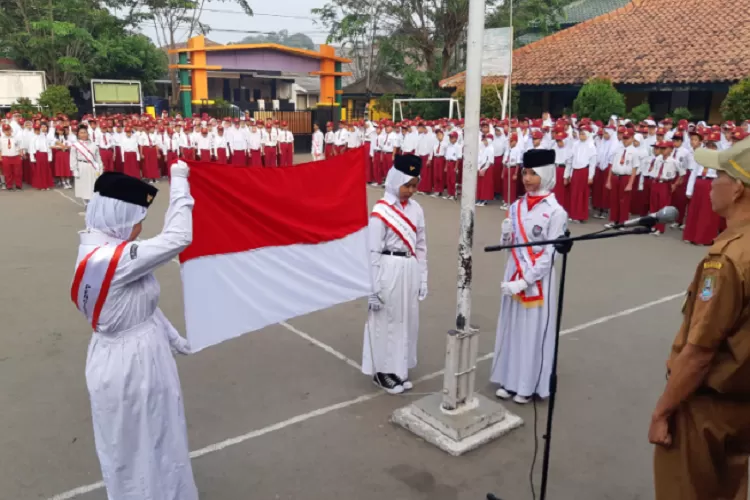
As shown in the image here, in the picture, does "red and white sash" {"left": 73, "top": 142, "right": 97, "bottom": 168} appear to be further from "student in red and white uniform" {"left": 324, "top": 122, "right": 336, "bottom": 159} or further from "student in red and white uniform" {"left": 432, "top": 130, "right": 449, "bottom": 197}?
"student in red and white uniform" {"left": 324, "top": 122, "right": 336, "bottom": 159}

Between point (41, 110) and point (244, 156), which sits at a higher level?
point (41, 110)

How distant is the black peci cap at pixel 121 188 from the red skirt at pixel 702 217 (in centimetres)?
987

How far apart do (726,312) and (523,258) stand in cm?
254

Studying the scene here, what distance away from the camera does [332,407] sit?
4.79 m

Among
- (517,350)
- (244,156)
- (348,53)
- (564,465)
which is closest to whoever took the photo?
(564,465)

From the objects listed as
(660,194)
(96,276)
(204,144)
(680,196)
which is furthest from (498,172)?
(96,276)

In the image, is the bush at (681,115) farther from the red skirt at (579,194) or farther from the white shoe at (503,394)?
the white shoe at (503,394)

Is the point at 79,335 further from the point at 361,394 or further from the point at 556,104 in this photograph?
the point at 556,104

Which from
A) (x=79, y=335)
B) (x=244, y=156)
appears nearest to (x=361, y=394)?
(x=79, y=335)

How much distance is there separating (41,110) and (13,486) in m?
26.8

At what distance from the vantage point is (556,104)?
23.6 meters

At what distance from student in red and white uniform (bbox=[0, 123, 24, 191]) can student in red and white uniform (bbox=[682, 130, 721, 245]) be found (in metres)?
15.8

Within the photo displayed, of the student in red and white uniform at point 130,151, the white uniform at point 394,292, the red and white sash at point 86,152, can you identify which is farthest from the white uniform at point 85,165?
the white uniform at point 394,292

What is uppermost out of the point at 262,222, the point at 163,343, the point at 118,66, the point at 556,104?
the point at 118,66
